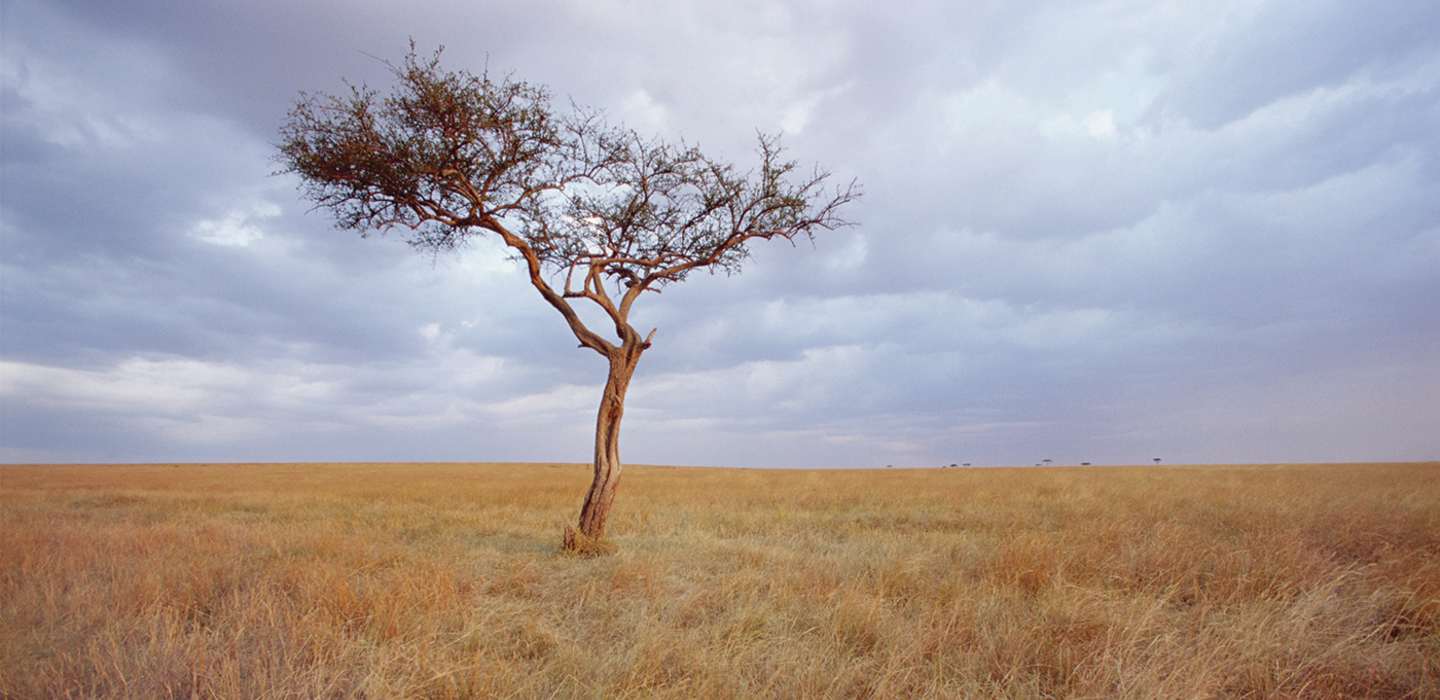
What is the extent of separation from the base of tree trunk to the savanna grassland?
0.30 meters

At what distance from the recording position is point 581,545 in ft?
33.8

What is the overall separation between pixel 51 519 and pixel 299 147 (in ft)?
42.3

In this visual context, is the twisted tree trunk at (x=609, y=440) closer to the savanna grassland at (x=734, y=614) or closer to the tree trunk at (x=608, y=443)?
the tree trunk at (x=608, y=443)

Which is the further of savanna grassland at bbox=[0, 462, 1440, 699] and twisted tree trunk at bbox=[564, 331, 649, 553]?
twisted tree trunk at bbox=[564, 331, 649, 553]

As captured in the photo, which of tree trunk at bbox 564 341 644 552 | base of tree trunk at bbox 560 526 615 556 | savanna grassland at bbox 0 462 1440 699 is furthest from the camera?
tree trunk at bbox 564 341 644 552

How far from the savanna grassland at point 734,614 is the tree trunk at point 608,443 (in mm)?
866

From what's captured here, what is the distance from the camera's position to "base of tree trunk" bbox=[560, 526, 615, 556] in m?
10.2

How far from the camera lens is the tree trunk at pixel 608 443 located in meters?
11.1

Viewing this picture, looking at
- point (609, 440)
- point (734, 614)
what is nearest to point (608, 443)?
point (609, 440)

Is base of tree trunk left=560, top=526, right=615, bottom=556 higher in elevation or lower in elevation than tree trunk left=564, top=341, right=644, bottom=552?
lower

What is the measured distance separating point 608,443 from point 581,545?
6.71ft

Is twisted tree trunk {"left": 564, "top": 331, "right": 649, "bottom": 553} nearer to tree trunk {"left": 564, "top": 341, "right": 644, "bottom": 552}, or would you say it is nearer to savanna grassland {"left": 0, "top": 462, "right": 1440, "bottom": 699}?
tree trunk {"left": 564, "top": 341, "right": 644, "bottom": 552}

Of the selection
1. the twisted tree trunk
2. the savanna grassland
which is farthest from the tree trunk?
the savanna grassland

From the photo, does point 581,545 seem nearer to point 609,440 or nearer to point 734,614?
point 609,440
